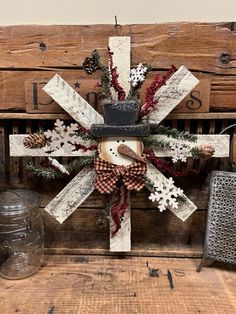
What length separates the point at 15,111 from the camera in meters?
0.89

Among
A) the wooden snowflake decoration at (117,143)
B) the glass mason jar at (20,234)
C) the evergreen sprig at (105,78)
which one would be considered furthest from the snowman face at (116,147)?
the glass mason jar at (20,234)

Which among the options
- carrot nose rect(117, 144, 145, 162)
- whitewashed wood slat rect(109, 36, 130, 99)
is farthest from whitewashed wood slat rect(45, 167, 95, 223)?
whitewashed wood slat rect(109, 36, 130, 99)

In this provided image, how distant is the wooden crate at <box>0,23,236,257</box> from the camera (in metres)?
0.84

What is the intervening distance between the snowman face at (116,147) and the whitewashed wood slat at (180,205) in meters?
0.06

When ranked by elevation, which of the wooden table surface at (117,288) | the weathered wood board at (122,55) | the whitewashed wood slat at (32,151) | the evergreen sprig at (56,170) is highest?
the weathered wood board at (122,55)

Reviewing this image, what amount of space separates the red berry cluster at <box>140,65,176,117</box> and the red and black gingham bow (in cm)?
12

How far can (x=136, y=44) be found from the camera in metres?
0.85

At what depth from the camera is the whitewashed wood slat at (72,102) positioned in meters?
0.82

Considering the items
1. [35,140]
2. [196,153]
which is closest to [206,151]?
[196,153]

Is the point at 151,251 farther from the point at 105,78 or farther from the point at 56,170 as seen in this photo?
the point at 105,78

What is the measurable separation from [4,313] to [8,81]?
502 millimetres

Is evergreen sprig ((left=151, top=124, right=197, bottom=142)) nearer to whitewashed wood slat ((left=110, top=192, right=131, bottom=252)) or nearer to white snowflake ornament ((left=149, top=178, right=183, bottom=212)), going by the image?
white snowflake ornament ((left=149, top=178, right=183, bottom=212))

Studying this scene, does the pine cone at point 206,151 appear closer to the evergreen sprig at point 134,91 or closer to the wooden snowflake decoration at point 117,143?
the wooden snowflake decoration at point 117,143

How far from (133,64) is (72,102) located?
0.17 meters
